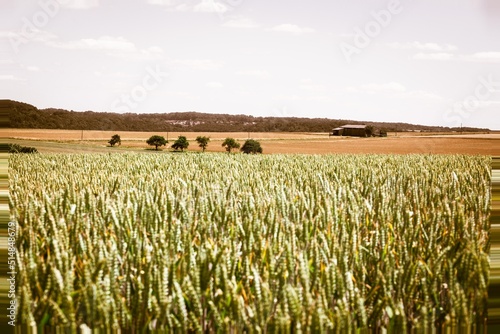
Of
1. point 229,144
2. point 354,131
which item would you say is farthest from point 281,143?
point 354,131

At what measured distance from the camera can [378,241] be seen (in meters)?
2.81

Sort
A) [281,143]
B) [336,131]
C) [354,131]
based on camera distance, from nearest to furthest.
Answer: [281,143] → [354,131] → [336,131]

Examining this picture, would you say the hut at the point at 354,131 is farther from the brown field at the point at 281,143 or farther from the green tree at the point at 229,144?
the green tree at the point at 229,144

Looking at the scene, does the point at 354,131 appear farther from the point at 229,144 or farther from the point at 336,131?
the point at 229,144

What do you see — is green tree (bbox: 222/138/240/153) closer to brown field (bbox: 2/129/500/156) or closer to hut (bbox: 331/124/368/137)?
brown field (bbox: 2/129/500/156)

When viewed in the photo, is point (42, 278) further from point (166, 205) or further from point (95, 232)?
point (166, 205)

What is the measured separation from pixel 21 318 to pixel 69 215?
1691 millimetres

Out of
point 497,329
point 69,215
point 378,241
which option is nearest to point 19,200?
point 69,215

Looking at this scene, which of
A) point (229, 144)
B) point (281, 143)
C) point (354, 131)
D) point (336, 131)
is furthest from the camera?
point (336, 131)

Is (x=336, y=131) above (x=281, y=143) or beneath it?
above

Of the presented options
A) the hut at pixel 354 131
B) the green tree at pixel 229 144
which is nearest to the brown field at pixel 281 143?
the green tree at pixel 229 144

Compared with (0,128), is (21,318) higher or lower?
lower

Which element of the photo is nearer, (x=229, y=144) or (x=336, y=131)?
(x=229, y=144)

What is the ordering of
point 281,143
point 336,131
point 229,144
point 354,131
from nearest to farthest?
1. point 229,144
2. point 281,143
3. point 354,131
4. point 336,131
